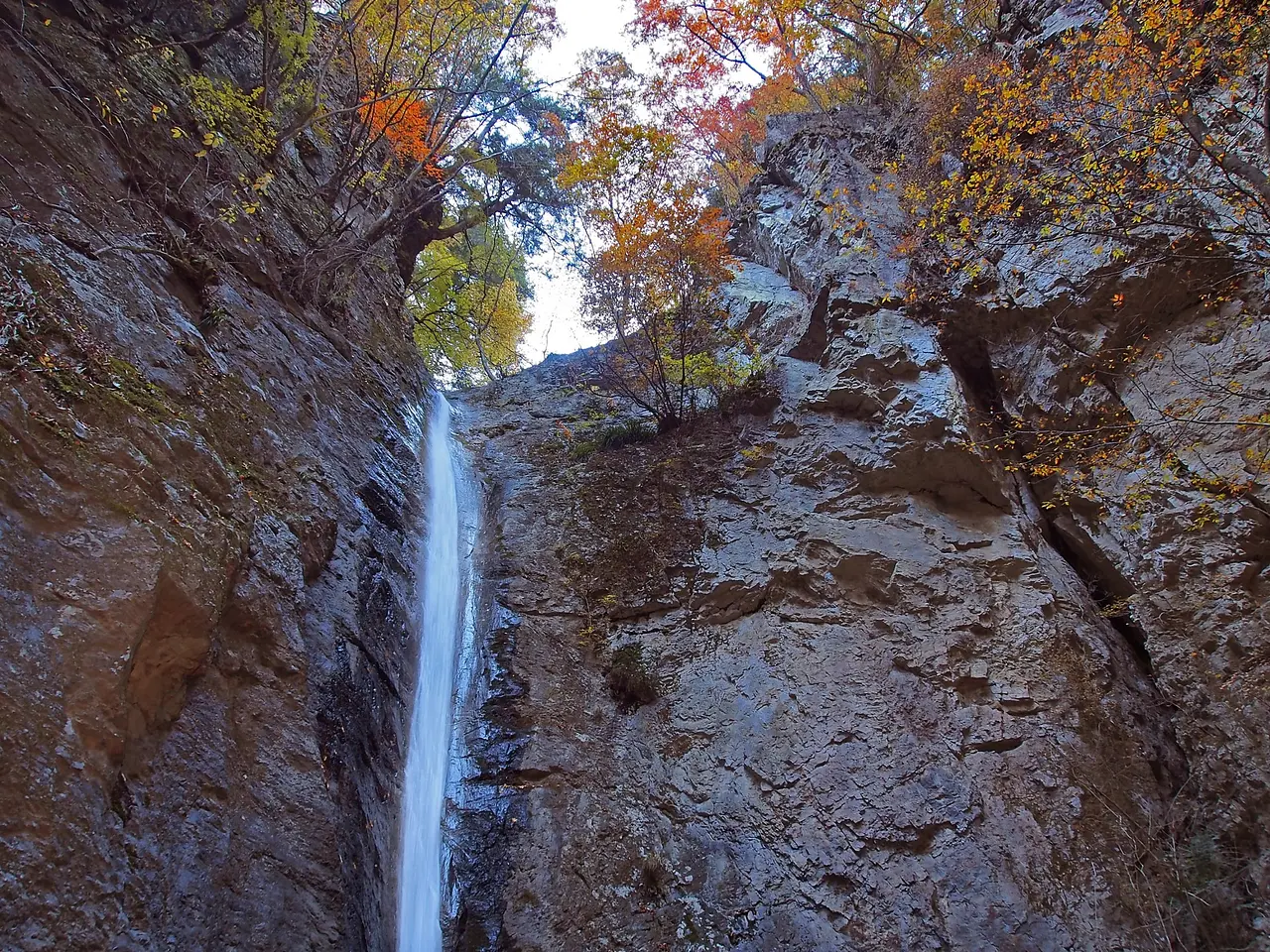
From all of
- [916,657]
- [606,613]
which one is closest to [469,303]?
[606,613]

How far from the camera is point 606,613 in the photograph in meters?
7.65

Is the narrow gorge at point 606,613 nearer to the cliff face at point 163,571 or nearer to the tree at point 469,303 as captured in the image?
the cliff face at point 163,571

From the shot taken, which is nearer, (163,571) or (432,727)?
(163,571)

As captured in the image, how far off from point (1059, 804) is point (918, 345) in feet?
17.6

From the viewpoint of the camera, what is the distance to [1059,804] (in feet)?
17.8

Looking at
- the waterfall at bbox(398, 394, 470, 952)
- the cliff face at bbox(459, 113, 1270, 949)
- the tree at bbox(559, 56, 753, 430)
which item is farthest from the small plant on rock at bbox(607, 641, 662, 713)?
the tree at bbox(559, 56, 753, 430)

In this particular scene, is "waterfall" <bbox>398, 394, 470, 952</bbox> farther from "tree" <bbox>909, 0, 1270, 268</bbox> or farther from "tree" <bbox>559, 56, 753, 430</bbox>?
"tree" <bbox>909, 0, 1270, 268</bbox>

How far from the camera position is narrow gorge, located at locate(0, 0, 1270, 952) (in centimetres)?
331

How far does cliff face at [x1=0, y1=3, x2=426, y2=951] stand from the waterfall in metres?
0.37

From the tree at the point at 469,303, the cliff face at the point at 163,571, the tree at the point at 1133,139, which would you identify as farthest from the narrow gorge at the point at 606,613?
the tree at the point at 469,303

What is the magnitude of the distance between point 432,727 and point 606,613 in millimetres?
2310

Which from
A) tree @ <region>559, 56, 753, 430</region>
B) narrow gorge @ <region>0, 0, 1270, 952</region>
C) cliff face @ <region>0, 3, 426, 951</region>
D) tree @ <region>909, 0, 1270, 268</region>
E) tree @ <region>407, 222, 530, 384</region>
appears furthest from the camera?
tree @ <region>407, 222, 530, 384</region>

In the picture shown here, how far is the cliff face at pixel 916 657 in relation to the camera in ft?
17.1

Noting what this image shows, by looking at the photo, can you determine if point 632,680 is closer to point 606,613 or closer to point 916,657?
point 606,613
